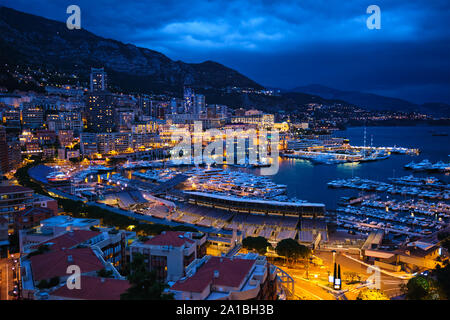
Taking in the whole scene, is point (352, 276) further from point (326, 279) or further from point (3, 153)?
point (3, 153)

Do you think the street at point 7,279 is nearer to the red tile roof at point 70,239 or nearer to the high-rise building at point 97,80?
the red tile roof at point 70,239

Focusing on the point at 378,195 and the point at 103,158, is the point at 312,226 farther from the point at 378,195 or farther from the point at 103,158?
the point at 103,158

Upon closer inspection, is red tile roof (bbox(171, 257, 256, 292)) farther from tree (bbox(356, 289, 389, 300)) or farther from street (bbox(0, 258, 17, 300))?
street (bbox(0, 258, 17, 300))

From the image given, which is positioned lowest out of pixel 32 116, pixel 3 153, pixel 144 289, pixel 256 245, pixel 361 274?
pixel 361 274

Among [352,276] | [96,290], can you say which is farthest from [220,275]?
[352,276]

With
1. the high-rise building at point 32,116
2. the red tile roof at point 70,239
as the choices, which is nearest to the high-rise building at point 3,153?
the high-rise building at point 32,116
